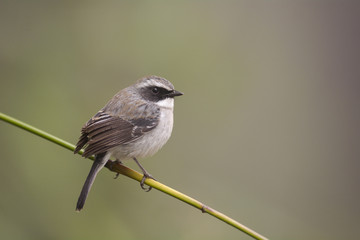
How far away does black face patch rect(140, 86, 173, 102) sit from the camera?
491 centimetres

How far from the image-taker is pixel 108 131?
438 centimetres

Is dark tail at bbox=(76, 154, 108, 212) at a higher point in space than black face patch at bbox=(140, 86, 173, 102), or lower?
lower

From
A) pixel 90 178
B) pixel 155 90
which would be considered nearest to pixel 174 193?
pixel 90 178

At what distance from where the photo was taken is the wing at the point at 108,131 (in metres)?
4.09

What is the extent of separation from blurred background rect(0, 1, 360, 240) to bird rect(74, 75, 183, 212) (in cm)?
83

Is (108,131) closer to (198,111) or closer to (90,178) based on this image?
(90,178)

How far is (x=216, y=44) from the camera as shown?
6820 mm

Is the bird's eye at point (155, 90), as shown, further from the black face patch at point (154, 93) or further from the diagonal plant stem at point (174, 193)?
the diagonal plant stem at point (174, 193)

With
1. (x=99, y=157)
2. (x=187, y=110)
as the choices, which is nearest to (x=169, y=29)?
(x=187, y=110)

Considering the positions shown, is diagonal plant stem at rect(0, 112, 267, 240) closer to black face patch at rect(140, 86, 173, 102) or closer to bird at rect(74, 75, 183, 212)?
bird at rect(74, 75, 183, 212)

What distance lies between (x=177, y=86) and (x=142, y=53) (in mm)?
656

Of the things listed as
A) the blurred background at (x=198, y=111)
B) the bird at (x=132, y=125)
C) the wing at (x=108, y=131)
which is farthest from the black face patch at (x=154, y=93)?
the blurred background at (x=198, y=111)

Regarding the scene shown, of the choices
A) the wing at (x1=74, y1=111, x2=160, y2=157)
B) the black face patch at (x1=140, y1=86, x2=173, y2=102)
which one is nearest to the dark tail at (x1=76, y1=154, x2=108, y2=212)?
the wing at (x1=74, y1=111, x2=160, y2=157)

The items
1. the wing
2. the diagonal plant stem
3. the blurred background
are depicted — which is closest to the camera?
the diagonal plant stem
